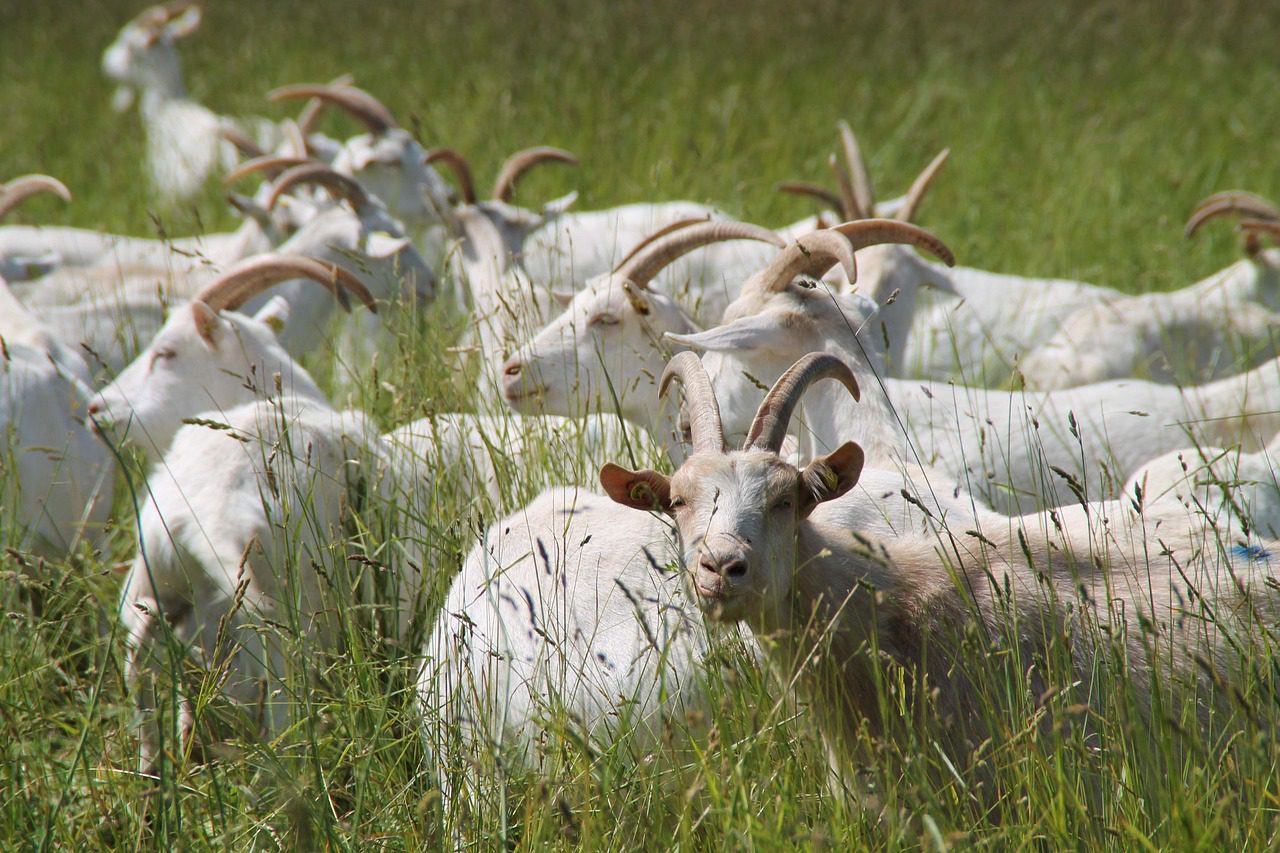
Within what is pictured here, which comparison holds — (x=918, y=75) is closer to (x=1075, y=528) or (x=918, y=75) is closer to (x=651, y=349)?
(x=651, y=349)

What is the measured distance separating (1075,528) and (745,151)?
603 centimetres

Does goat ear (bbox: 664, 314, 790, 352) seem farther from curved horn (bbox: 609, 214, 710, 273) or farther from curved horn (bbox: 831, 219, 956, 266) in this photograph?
curved horn (bbox: 609, 214, 710, 273)

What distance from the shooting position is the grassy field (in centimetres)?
212

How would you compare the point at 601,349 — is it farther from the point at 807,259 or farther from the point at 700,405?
the point at 700,405

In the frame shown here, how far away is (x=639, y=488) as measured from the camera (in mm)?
2596

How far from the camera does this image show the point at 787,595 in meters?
2.53

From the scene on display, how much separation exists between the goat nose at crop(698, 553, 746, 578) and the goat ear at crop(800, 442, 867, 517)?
275mm

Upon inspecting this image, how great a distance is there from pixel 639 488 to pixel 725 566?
34 centimetres

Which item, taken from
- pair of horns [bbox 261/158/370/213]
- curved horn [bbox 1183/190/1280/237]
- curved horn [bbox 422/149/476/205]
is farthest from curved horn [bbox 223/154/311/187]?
curved horn [bbox 1183/190/1280/237]

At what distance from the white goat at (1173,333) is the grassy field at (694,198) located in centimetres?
83

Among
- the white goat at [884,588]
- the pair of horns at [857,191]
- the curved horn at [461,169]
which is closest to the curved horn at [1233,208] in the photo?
the pair of horns at [857,191]

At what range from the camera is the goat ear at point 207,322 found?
396 cm

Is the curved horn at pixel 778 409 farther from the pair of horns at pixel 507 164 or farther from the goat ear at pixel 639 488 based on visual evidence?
the pair of horns at pixel 507 164

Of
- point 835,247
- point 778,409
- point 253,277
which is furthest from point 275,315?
point 778,409
